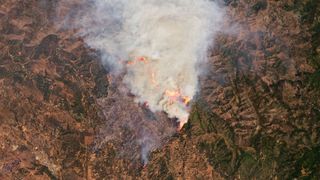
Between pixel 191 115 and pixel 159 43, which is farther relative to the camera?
pixel 191 115

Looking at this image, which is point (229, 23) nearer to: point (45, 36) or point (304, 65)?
point (304, 65)

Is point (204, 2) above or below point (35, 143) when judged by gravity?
above

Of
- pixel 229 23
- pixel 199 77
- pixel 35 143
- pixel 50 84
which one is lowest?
pixel 35 143

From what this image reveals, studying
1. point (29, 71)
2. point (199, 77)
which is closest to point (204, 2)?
point (199, 77)
